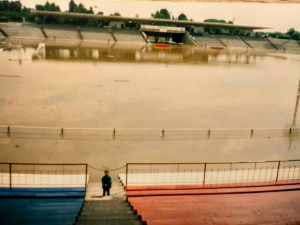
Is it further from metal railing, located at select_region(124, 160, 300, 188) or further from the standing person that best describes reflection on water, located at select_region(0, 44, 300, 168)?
the standing person

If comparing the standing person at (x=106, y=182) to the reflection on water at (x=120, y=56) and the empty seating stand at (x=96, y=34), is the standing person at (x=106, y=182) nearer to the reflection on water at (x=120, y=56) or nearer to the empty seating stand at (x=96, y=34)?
the reflection on water at (x=120, y=56)

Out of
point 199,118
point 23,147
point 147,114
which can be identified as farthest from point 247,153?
point 23,147

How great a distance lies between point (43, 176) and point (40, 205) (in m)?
3.09

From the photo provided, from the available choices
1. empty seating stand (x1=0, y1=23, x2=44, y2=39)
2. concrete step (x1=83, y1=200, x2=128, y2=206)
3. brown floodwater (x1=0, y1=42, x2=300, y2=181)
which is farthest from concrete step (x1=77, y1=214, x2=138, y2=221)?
empty seating stand (x1=0, y1=23, x2=44, y2=39)

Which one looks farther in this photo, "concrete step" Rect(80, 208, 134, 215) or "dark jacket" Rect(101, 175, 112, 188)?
"dark jacket" Rect(101, 175, 112, 188)

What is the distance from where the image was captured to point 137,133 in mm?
15961

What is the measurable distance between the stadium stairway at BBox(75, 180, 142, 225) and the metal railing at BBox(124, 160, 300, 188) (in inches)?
49.9

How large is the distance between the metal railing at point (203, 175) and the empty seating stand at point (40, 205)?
7.97 ft

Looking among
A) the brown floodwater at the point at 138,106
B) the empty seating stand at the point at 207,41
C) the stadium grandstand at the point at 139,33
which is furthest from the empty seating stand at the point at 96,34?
the brown floodwater at the point at 138,106

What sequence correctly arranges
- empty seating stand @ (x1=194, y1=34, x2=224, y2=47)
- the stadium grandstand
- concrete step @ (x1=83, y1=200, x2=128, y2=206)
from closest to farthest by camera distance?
concrete step @ (x1=83, y1=200, x2=128, y2=206), the stadium grandstand, empty seating stand @ (x1=194, y1=34, x2=224, y2=47)

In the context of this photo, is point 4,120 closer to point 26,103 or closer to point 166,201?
point 26,103

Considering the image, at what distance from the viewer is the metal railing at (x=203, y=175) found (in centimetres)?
1070

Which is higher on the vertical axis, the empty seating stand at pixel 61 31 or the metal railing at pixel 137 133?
the empty seating stand at pixel 61 31

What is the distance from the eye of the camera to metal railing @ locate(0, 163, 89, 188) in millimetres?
9814
